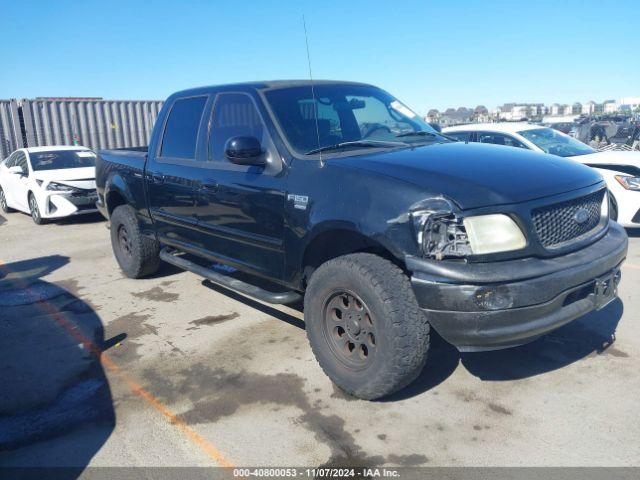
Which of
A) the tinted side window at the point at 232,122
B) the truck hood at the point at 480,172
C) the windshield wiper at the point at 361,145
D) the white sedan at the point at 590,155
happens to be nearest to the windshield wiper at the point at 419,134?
the windshield wiper at the point at 361,145

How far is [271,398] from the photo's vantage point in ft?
11.6

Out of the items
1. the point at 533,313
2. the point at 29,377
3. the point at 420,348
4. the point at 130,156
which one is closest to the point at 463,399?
the point at 420,348

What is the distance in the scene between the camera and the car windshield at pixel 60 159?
35.7 ft

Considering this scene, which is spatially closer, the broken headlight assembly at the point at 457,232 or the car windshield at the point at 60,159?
the broken headlight assembly at the point at 457,232

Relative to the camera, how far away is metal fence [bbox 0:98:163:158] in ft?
52.7

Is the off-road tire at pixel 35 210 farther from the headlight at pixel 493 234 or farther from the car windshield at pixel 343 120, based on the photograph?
the headlight at pixel 493 234

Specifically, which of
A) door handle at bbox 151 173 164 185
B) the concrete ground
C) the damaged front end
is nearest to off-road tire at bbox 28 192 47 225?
the concrete ground

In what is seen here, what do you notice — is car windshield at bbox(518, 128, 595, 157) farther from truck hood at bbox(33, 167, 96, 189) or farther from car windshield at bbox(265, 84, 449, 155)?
truck hood at bbox(33, 167, 96, 189)

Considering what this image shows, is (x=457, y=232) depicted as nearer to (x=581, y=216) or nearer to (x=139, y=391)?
(x=581, y=216)

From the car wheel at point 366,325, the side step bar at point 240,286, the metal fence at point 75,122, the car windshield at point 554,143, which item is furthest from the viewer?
the metal fence at point 75,122

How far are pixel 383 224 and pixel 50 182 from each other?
29.3 ft

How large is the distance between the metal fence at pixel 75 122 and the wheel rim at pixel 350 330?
615 inches

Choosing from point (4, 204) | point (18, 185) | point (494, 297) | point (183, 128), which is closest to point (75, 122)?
point (4, 204)

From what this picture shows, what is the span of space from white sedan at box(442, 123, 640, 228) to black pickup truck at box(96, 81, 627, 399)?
402cm
